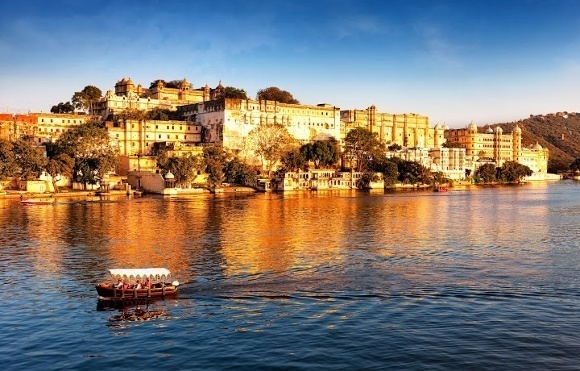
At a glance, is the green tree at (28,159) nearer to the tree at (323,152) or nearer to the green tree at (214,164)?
the green tree at (214,164)

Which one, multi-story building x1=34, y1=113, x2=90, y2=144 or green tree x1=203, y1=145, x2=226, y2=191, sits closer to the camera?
green tree x1=203, y1=145, x2=226, y2=191

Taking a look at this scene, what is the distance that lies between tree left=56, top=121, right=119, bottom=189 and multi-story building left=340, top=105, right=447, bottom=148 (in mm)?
61844

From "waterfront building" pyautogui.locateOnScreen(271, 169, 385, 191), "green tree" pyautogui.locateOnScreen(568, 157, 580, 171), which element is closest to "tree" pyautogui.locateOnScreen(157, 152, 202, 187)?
"waterfront building" pyautogui.locateOnScreen(271, 169, 385, 191)

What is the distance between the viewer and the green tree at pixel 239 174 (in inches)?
3952

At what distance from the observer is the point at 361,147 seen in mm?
116750

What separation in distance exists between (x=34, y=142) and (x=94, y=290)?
250 ft

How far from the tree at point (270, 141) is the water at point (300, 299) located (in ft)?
203

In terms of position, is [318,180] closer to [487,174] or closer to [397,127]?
[397,127]

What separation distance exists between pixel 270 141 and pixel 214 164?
669 inches

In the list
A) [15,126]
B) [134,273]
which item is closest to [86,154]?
[15,126]

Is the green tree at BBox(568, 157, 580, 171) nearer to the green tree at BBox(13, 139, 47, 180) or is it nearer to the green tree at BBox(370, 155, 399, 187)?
the green tree at BBox(370, 155, 399, 187)

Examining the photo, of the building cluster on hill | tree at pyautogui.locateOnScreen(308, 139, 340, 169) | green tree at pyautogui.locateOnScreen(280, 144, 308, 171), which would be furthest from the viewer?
tree at pyautogui.locateOnScreen(308, 139, 340, 169)

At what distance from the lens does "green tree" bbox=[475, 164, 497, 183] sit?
490 feet

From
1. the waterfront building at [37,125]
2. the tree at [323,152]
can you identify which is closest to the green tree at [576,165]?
the tree at [323,152]
